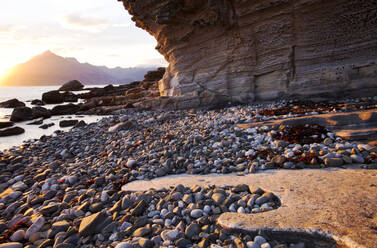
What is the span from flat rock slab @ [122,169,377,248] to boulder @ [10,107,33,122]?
21105 millimetres

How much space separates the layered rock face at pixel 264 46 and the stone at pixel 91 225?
1123 cm

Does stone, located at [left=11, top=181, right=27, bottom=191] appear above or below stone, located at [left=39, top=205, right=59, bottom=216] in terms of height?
below

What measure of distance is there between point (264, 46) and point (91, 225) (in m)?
12.5

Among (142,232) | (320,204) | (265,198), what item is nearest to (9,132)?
(142,232)

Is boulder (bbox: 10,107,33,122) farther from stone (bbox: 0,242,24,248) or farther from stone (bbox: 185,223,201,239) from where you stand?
stone (bbox: 185,223,201,239)

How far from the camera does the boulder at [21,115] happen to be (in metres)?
18.4

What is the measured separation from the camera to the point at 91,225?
3.21m

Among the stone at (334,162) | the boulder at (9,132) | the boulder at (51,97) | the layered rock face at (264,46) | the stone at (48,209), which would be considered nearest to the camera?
the stone at (48,209)

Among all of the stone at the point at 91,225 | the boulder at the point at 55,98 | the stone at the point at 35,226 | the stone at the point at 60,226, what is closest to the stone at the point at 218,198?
the stone at the point at 91,225

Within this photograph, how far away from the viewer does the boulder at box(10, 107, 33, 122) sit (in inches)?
723

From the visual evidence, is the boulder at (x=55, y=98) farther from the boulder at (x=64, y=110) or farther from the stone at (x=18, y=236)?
the stone at (x=18, y=236)

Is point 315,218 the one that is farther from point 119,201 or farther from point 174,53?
point 174,53

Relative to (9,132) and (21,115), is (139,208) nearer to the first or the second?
(9,132)

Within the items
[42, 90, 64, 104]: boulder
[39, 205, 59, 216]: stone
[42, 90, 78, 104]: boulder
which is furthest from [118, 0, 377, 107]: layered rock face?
[42, 90, 64, 104]: boulder
